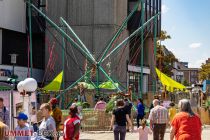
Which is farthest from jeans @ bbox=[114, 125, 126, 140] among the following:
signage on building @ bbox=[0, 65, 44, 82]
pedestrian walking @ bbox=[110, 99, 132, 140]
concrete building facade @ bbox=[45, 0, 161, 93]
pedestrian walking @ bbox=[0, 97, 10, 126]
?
concrete building facade @ bbox=[45, 0, 161, 93]

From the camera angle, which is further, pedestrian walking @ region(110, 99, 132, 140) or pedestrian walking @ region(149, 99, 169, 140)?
pedestrian walking @ region(149, 99, 169, 140)

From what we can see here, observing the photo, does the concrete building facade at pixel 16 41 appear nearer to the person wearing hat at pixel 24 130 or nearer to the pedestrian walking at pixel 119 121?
the pedestrian walking at pixel 119 121

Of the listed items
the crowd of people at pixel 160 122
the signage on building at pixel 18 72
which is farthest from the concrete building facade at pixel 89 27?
the crowd of people at pixel 160 122

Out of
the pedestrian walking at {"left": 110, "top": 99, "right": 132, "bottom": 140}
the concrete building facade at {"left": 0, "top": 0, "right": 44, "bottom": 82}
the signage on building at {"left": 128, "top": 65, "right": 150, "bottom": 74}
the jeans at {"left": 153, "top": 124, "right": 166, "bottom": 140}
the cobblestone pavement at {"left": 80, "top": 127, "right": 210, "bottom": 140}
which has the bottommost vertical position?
the cobblestone pavement at {"left": 80, "top": 127, "right": 210, "bottom": 140}

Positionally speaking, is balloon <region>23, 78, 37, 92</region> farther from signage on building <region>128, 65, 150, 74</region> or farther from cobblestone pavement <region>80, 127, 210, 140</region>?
signage on building <region>128, 65, 150, 74</region>

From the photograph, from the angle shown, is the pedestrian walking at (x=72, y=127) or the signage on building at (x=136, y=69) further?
the signage on building at (x=136, y=69)

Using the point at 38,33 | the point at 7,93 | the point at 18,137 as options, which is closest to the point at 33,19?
the point at 38,33

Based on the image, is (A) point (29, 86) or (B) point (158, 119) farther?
(B) point (158, 119)

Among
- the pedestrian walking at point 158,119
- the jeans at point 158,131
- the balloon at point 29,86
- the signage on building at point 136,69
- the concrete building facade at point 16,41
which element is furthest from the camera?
the signage on building at point 136,69

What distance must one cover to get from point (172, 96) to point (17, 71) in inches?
523

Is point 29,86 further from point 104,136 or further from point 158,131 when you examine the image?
point 104,136

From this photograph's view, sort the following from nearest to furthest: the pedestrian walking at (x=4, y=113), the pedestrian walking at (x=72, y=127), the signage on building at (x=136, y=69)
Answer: the pedestrian walking at (x=72, y=127)
the pedestrian walking at (x=4, y=113)
the signage on building at (x=136, y=69)

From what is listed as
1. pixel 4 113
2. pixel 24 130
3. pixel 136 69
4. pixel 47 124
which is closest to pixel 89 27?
pixel 136 69

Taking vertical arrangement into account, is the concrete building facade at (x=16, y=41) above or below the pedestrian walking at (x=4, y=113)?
above
